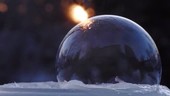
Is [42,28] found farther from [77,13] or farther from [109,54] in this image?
[109,54]

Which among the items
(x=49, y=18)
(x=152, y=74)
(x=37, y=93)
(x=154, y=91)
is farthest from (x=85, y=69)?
(x=49, y=18)

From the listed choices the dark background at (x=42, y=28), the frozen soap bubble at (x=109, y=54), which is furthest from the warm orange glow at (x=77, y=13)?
the frozen soap bubble at (x=109, y=54)

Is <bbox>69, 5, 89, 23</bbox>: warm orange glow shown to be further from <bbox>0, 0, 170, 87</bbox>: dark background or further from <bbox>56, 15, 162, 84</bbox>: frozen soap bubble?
<bbox>56, 15, 162, 84</bbox>: frozen soap bubble

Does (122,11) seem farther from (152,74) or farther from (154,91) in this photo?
(154,91)

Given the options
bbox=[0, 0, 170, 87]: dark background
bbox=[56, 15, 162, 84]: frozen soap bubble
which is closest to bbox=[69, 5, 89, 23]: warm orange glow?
bbox=[0, 0, 170, 87]: dark background

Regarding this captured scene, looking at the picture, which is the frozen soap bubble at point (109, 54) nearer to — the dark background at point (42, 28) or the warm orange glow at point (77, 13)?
the dark background at point (42, 28)

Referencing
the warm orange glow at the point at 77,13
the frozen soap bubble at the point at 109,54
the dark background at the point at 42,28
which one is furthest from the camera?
the warm orange glow at the point at 77,13
